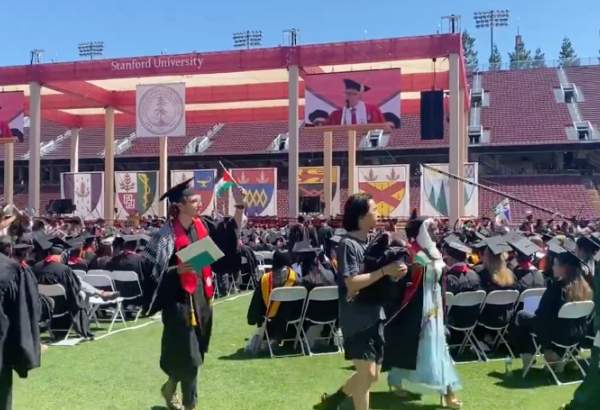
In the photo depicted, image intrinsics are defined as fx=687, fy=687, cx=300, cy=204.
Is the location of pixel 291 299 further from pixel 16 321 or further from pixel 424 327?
pixel 16 321

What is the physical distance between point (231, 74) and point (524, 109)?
86.2 ft

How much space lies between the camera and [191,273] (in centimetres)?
520

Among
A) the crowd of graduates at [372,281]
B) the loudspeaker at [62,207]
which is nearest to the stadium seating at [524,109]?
the loudspeaker at [62,207]

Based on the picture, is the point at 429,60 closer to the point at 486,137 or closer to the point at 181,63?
the point at 181,63

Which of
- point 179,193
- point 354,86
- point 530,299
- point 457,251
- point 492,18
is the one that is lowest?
point 530,299

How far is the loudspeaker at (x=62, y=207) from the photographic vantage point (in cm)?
2424

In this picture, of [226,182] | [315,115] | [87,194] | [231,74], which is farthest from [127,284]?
[87,194]

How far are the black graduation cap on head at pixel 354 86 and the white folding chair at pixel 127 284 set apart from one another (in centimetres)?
1053

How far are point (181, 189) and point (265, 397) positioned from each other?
2319mm

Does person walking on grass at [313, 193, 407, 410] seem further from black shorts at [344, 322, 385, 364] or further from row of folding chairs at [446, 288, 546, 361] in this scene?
row of folding chairs at [446, 288, 546, 361]

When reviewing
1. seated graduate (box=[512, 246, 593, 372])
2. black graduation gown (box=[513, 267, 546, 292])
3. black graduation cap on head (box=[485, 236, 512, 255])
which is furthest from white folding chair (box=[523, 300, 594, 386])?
black graduation cap on head (box=[485, 236, 512, 255])

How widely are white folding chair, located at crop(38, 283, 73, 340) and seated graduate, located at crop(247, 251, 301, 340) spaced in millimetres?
2502

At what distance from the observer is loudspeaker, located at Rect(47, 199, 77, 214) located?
24.2 meters

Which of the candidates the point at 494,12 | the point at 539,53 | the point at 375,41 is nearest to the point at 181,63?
the point at 375,41
